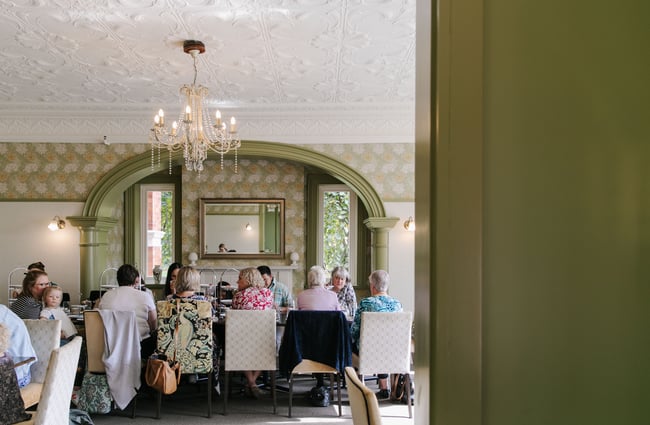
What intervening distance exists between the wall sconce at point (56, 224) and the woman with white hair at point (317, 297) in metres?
3.73

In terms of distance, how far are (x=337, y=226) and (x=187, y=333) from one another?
5.20 meters

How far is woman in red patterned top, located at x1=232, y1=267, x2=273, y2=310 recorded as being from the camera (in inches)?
191

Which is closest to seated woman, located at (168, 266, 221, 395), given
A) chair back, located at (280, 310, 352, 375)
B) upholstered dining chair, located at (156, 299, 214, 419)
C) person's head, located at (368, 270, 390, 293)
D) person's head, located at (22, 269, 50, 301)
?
upholstered dining chair, located at (156, 299, 214, 419)

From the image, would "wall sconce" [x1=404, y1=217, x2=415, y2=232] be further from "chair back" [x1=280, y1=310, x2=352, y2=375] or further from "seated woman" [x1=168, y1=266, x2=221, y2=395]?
"seated woman" [x1=168, y1=266, x2=221, y2=395]

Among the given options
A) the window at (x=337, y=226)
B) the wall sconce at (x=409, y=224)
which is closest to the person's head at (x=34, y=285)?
the wall sconce at (x=409, y=224)

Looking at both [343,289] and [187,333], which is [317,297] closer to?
[343,289]

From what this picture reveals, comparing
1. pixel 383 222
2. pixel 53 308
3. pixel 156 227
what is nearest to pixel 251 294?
pixel 53 308

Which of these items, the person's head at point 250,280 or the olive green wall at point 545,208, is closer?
the olive green wall at point 545,208

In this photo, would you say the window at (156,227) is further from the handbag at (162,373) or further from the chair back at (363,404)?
the chair back at (363,404)

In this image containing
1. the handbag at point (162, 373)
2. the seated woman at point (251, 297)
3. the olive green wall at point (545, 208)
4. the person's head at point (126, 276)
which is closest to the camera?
the olive green wall at point (545, 208)

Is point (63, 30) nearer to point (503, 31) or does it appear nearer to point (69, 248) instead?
point (69, 248)

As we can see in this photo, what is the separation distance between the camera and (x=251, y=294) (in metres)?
4.89

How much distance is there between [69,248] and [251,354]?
12.7ft

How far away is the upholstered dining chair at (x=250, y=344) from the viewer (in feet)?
14.7
